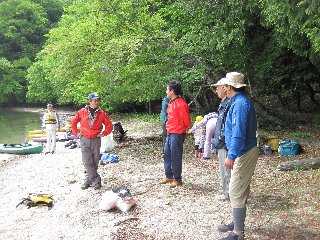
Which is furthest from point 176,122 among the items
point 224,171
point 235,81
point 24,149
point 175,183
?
point 24,149

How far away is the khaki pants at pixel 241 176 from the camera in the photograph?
14.9 feet

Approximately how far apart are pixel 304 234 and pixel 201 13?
8701 millimetres

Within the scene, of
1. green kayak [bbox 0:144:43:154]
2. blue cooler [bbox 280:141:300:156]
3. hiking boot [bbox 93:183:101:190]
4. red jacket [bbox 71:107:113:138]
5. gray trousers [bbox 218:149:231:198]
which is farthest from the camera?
green kayak [bbox 0:144:43:154]

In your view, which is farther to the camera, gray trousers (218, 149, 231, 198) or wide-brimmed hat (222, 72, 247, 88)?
gray trousers (218, 149, 231, 198)

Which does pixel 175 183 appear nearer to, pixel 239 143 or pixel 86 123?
pixel 86 123

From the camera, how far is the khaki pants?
454 centimetres

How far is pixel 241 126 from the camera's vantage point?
14.5 feet

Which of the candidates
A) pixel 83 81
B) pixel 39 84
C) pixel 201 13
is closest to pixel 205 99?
pixel 83 81

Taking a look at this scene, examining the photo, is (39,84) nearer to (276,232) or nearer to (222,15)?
(222,15)

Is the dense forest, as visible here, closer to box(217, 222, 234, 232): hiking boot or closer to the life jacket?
the life jacket

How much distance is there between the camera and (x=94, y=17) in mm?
14594

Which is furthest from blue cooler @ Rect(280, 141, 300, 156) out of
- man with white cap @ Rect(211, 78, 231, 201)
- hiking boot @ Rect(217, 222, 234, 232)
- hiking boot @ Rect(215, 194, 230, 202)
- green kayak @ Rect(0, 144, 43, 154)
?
green kayak @ Rect(0, 144, 43, 154)

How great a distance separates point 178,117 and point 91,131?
1764 mm

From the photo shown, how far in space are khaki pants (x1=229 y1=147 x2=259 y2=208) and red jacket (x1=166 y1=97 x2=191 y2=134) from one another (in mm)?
2693
